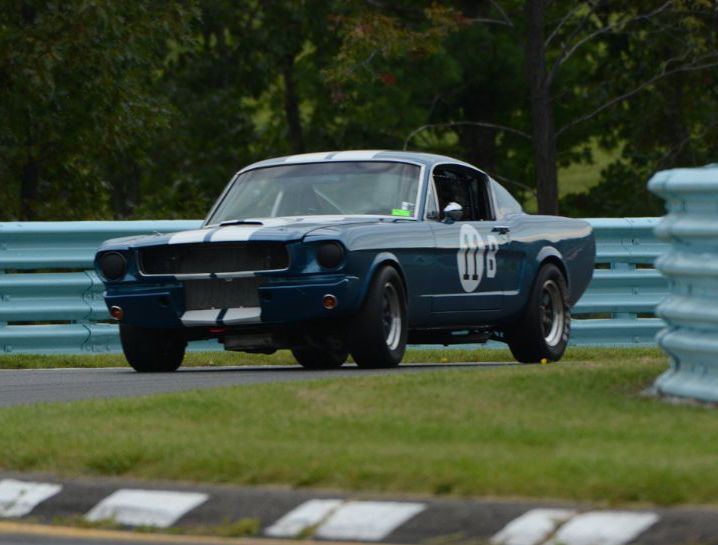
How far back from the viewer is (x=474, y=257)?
45.9 feet

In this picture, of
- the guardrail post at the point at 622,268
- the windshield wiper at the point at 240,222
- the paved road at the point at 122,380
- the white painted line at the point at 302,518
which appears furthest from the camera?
the guardrail post at the point at 622,268

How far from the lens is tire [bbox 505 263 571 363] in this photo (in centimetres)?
1455

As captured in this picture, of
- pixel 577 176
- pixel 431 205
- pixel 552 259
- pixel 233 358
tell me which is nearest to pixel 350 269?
pixel 431 205

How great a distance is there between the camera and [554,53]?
4356 centimetres

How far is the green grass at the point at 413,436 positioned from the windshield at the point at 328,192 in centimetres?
342

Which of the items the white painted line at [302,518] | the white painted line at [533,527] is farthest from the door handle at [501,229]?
the white painted line at [533,527]

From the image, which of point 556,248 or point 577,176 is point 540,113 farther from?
point 577,176

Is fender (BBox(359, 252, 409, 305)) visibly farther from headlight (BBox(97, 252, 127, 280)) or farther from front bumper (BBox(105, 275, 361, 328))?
headlight (BBox(97, 252, 127, 280))

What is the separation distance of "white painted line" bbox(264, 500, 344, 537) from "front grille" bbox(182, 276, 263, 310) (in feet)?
19.3

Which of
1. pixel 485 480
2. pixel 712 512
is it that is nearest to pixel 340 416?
pixel 485 480

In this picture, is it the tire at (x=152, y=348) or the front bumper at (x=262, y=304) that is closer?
the front bumper at (x=262, y=304)

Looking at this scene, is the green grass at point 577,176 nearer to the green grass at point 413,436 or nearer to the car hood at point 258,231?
the car hood at point 258,231

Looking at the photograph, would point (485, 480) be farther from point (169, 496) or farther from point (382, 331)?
point (382, 331)

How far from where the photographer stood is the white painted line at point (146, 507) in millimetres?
7031
